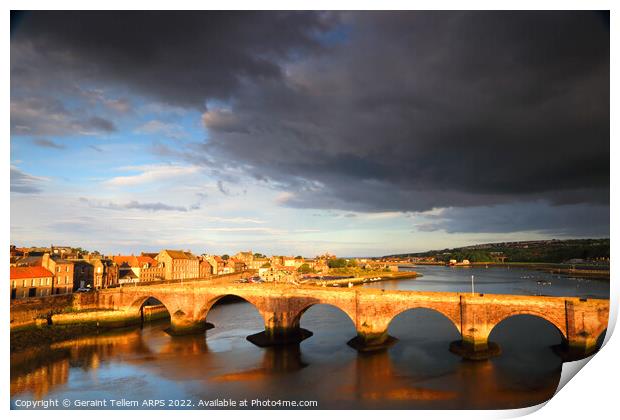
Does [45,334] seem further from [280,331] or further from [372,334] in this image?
[372,334]

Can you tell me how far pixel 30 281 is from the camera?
78.9ft

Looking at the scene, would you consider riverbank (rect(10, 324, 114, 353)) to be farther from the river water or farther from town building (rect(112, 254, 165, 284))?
town building (rect(112, 254, 165, 284))

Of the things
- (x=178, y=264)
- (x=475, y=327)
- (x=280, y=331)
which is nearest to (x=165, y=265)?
(x=178, y=264)

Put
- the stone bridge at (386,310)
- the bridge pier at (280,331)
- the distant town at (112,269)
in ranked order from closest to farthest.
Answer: the stone bridge at (386,310) → the bridge pier at (280,331) → the distant town at (112,269)

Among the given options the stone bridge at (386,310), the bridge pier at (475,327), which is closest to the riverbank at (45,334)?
the stone bridge at (386,310)

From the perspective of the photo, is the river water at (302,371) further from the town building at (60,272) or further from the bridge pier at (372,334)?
the town building at (60,272)

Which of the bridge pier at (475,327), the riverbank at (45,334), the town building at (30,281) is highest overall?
the town building at (30,281)

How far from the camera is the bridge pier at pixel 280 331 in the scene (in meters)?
20.0

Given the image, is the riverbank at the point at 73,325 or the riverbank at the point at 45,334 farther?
the riverbank at the point at 73,325

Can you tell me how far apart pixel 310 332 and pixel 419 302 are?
7.52 m

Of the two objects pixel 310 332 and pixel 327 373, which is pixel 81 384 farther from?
pixel 310 332

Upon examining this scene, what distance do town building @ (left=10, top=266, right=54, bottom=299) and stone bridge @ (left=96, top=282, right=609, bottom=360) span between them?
686 cm

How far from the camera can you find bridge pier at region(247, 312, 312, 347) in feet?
65.6
